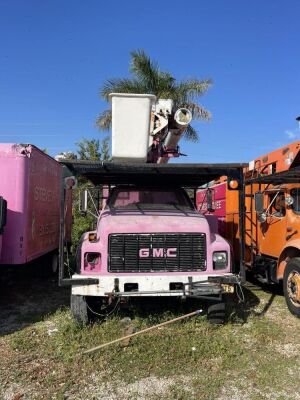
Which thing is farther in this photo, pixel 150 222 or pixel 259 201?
pixel 259 201

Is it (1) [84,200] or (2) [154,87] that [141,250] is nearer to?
(1) [84,200]

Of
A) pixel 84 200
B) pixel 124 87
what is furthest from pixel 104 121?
pixel 84 200

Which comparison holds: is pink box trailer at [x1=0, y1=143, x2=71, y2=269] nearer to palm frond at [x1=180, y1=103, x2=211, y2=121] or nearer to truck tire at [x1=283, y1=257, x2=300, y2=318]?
truck tire at [x1=283, y1=257, x2=300, y2=318]

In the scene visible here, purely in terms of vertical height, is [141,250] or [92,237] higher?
[92,237]

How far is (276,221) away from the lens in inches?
327

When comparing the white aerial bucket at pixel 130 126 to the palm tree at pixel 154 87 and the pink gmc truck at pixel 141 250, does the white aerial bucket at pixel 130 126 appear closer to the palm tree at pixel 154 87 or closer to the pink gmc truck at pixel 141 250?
the pink gmc truck at pixel 141 250

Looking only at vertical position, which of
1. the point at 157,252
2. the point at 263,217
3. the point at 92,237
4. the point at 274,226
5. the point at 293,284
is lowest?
the point at 293,284

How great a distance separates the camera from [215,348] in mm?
5539

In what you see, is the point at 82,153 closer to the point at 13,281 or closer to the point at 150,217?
the point at 13,281

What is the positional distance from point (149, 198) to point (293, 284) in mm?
2801

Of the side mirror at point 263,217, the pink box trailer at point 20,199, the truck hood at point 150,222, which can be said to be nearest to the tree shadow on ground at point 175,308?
the truck hood at point 150,222

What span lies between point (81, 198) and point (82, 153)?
15732 millimetres

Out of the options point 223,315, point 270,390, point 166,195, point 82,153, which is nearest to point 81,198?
point 166,195

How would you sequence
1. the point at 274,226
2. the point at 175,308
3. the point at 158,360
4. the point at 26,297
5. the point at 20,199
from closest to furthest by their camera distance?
the point at 158,360 < the point at 20,199 < the point at 175,308 < the point at 274,226 < the point at 26,297
